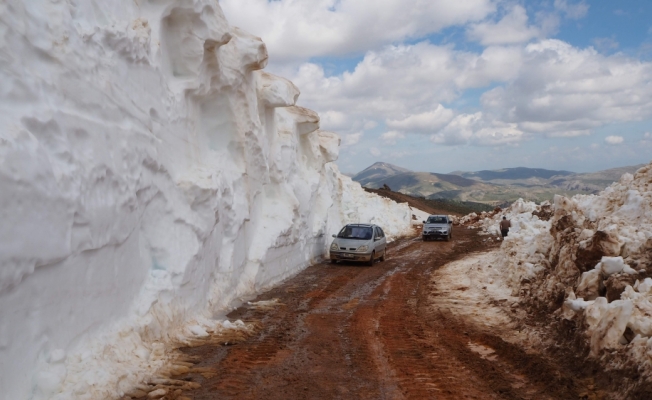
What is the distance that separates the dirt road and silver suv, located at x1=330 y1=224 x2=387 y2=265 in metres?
6.84

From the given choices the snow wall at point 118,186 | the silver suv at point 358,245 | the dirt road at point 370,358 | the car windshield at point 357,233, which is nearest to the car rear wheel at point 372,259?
the silver suv at point 358,245

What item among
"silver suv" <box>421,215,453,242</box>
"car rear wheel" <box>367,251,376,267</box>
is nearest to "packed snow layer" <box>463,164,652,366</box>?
"car rear wheel" <box>367,251,376,267</box>

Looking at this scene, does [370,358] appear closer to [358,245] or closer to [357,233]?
[358,245]

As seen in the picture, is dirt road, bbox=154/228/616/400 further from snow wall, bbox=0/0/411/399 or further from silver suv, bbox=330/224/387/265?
silver suv, bbox=330/224/387/265

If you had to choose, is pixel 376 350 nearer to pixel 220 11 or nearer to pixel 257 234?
pixel 257 234

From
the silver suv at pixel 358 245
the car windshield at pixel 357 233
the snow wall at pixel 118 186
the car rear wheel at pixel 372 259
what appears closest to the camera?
the snow wall at pixel 118 186

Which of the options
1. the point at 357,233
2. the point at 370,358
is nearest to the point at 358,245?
the point at 357,233

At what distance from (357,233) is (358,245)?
1.32 m

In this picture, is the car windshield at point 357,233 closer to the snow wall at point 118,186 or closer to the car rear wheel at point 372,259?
the car rear wheel at point 372,259

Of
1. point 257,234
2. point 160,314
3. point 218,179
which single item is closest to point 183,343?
point 160,314

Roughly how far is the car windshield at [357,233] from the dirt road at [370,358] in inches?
313

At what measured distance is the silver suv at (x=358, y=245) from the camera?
21.6 m

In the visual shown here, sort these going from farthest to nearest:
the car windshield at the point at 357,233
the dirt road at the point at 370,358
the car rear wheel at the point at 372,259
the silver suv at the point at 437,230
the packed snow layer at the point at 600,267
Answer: the silver suv at the point at 437,230 < the car windshield at the point at 357,233 < the car rear wheel at the point at 372,259 < the packed snow layer at the point at 600,267 < the dirt road at the point at 370,358

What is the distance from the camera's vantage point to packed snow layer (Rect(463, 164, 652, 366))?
307 inches
